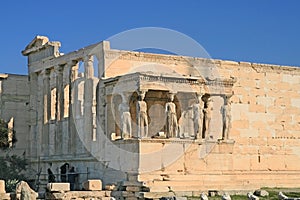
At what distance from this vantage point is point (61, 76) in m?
25.3

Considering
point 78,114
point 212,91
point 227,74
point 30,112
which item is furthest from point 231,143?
point 30,112

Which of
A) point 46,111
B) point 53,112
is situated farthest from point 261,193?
point 46,111

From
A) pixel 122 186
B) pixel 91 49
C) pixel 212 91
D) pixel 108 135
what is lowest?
pixel 122 186

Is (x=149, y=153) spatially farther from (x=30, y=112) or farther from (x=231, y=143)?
(x=30, y=112)

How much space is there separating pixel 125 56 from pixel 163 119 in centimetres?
252

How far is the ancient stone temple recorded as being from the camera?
2053 cm

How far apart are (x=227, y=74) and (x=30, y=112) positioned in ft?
26.6

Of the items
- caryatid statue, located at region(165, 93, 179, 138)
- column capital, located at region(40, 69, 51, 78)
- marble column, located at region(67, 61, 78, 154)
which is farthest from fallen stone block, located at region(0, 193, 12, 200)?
column capital, located at region(40, 69, 51, 78)

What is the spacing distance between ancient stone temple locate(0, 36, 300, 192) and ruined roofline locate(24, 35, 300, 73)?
1.4 inches

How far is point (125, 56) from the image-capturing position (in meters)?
22.7

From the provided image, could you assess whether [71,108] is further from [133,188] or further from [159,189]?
[159,189]

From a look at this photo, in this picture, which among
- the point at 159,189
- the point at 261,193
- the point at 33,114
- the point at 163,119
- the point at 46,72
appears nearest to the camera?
the point at 159,189

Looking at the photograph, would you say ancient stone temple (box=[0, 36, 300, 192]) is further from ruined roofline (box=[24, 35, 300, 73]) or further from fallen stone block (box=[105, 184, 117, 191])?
fallen stone block (box=[105, 184, 117, 191])

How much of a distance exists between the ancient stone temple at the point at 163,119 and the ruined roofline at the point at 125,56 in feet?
0.12
